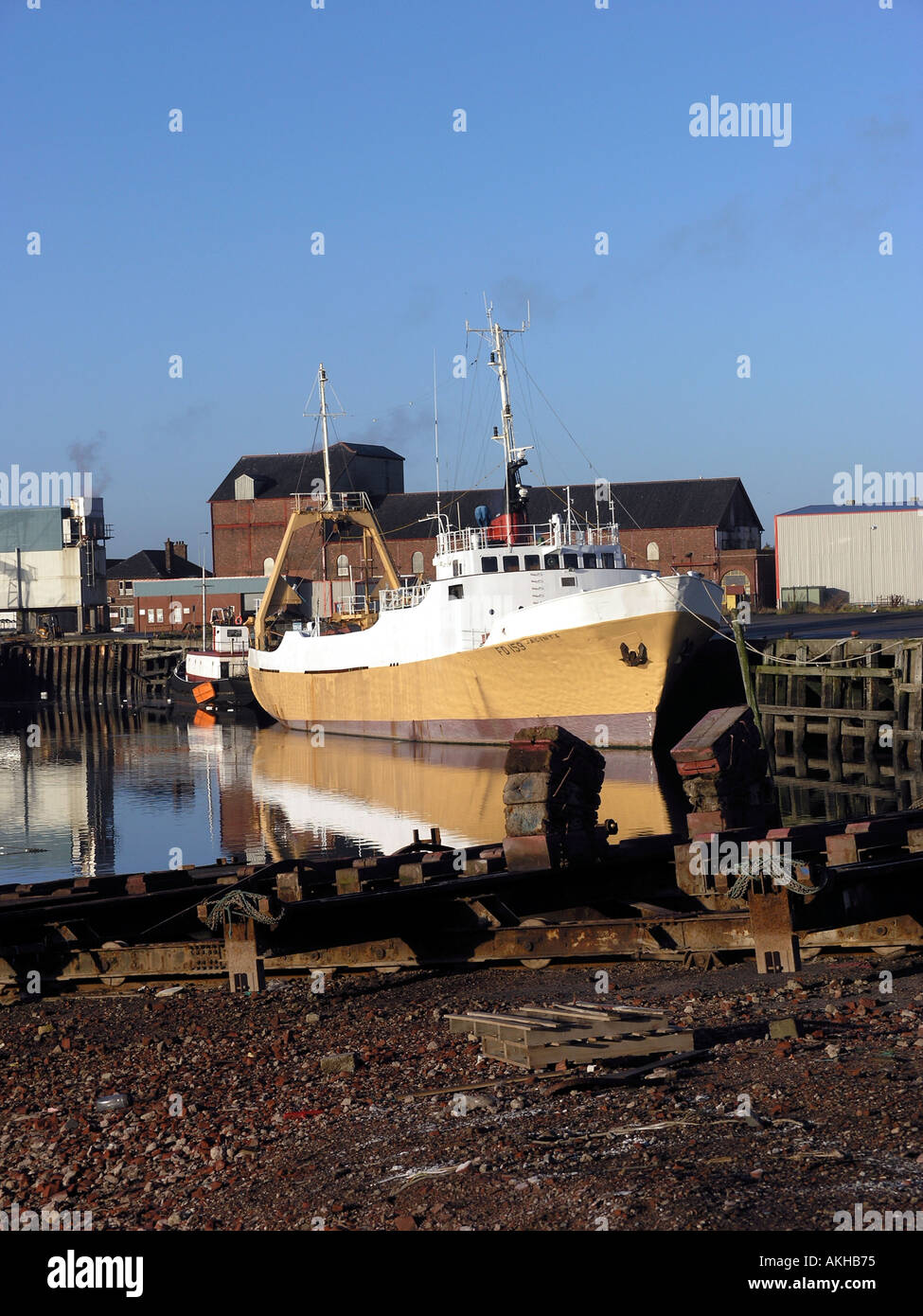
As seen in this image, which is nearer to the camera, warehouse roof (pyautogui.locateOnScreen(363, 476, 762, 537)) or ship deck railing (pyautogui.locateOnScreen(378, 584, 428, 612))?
ship deck railing (pyautogui.locateOnScreen(378, 584, 428, 612))

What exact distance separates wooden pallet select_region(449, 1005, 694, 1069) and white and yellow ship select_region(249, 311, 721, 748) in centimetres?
2419

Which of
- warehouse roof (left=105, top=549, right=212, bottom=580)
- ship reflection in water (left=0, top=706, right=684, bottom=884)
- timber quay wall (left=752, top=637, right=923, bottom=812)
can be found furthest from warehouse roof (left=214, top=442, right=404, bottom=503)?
timber quay wall (left=752, top=637, right=923, bottom=812)

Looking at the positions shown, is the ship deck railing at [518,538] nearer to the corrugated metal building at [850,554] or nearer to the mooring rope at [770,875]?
the mooring rope at [770,875]

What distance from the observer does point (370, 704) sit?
41.7 meters

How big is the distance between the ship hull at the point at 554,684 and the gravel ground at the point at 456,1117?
71.9ft

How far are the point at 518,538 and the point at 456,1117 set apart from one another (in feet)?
99.3

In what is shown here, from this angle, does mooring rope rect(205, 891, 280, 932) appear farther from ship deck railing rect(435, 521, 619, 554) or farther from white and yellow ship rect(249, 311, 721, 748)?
ship deck railing rect(435, 521, 619, 554)

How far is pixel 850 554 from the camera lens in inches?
2660

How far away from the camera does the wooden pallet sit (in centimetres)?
754

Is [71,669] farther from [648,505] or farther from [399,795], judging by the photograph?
[399,795]

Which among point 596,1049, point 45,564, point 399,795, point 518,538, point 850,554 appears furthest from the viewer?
point 45,564

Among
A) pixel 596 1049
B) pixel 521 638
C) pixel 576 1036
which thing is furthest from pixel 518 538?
pixel 596 1049

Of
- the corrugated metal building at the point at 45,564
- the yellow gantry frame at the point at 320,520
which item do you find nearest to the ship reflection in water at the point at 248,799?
the yellow gantry frame at the point at 320,520

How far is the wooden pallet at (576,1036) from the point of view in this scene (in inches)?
297
